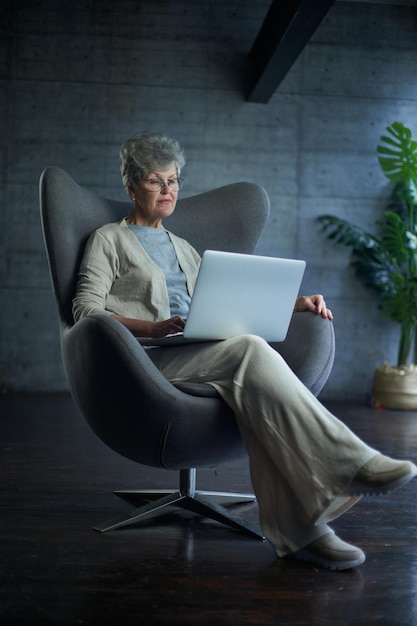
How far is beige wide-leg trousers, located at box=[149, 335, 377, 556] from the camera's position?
1.77 meters

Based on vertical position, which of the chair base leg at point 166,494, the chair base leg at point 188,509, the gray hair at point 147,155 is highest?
the gray hair at point 147,155

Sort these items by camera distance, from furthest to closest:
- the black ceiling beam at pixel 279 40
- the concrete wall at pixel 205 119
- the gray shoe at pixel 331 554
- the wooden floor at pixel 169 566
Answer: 1. the concrete wall at pixel 205 119
2. the black ceiling beam at pixel 279 40
3. the gray shoe at pixel 331 554
4. the wooden floor at pixel 169 566

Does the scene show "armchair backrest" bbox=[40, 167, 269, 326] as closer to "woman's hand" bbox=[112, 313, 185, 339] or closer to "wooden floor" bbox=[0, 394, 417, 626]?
"woman's hand" bbox=[112, 313, 185, 339]

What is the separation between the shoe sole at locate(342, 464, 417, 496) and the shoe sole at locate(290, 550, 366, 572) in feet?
0.68

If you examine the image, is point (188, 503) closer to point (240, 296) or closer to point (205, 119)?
point (240, 296)

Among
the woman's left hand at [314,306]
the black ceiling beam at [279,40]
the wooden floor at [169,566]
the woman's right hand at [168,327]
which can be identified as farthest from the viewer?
the black ceiling beam at [279,40]

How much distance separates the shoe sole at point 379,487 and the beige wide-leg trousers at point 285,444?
0.02 metres

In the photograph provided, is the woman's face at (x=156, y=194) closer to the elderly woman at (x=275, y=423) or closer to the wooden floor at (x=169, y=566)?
the elderly woman at (x=275, y=423)

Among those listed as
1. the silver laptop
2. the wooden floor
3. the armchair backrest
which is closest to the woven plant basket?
the wooden floor

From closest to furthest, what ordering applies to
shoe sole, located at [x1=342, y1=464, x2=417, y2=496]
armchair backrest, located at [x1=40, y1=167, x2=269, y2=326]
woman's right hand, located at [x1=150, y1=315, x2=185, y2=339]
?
1. shoe sole, located at [x1=342, y1=464, x2=417, y2=496]
2. woman's right hand, located at [x1=150, y1=315, x2=185, y2=339]
3. armchair backrest, located at [x1=40, y1=167, x2=269, y2=326]

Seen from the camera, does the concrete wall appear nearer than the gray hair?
No

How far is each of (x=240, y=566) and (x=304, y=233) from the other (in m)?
3.94

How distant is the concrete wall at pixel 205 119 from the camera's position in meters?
5.41

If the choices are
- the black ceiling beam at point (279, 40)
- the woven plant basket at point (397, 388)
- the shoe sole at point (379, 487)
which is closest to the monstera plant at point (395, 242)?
the woven plant basket at point (397, 388)
